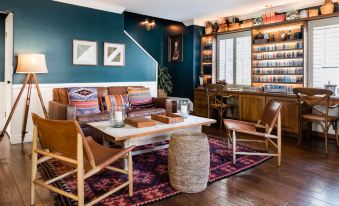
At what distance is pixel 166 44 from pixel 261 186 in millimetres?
5325

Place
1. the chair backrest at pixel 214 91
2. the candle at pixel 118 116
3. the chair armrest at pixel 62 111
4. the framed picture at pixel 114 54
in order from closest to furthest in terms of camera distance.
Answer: the candle at pixel 118 116 < the chair armrest at pixel 62 111 < the framed picture at pixel 114 54 < the chair backrest at pixel 214 91

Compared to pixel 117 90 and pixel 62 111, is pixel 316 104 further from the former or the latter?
pixel 62 111

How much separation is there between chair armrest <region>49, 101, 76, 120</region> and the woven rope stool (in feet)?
6.29

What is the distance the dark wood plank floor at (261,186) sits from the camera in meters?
2.25

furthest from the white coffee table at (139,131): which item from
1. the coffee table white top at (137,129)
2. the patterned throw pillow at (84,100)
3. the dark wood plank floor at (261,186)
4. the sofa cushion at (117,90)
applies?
the sofa cushion at (117,90)

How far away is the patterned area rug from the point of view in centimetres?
229

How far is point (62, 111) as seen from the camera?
375cm

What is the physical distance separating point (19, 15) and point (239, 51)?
440cm

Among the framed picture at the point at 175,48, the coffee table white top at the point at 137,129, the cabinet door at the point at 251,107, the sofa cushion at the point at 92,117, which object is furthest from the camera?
the framed picture at the point at 175,48

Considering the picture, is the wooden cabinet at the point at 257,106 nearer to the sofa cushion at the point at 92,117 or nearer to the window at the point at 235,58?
the window at the point at 235,58

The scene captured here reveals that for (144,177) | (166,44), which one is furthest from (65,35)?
(144,177)

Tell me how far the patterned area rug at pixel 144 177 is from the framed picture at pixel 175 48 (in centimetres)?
370

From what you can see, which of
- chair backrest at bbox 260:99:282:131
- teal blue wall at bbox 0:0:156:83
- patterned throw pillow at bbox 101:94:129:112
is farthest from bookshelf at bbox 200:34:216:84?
chair backrest at bbox 260:99:282:131

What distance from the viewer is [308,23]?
4723mm
